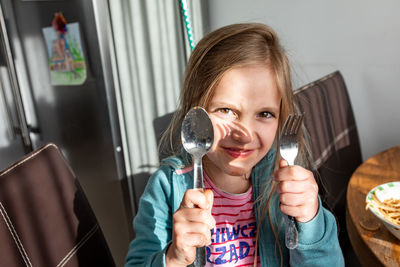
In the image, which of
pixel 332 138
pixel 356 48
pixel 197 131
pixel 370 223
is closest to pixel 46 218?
pixel 197 131

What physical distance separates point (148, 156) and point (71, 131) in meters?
0.46

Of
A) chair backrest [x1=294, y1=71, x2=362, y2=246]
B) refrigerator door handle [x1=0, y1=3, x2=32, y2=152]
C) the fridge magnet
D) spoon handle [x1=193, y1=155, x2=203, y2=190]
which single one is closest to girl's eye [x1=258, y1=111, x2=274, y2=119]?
spoon handle [x1=193, y1=155, x2=203, y2=190]

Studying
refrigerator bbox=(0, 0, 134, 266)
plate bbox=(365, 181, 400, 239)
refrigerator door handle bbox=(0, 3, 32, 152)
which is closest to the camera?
plate bbox=(365, 181, 400, 239)

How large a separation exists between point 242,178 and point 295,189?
0.25 metres

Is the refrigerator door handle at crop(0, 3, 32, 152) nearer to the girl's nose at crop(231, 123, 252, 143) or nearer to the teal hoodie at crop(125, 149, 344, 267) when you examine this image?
the teal hoodie at crop(125, 149, 344, 267)

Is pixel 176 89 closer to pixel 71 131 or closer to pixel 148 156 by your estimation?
pixel 148 156

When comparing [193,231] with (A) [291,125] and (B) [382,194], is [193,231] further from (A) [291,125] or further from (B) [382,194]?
(B) [382,194]

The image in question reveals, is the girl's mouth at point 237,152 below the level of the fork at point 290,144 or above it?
below

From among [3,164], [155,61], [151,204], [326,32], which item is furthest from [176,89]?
[3,164]

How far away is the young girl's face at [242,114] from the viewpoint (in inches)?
26.0

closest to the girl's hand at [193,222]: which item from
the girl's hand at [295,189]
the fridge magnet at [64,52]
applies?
the girl's hand at [295,189]

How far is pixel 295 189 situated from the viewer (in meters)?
0.56

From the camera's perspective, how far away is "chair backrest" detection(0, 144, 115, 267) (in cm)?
54

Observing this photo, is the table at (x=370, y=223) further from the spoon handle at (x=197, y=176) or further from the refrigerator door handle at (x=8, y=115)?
the refrigerator door handle at (x=8, y=115)
